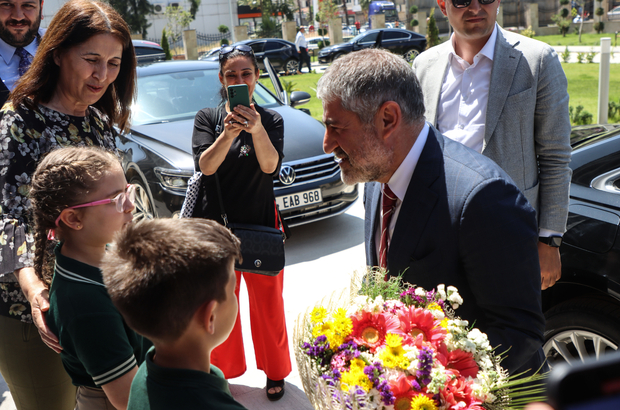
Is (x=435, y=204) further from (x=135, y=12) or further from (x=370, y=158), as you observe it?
(x=135, y=12)

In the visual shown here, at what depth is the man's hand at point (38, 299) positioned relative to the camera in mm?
1793

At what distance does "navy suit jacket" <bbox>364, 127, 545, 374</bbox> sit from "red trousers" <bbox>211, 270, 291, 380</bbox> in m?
1.63

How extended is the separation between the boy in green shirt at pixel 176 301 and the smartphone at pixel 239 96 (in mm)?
1827

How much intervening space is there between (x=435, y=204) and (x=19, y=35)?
8.39 feet

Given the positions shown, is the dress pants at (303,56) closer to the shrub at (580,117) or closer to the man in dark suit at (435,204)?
the shrub at (580,117)

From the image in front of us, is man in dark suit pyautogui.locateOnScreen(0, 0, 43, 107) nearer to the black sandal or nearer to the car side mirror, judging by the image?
the black sandal

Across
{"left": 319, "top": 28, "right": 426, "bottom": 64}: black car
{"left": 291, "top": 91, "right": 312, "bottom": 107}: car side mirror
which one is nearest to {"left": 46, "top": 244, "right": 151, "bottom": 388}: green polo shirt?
{"left": 291, "top": 91, "right": 312, "bottom": 107}: car side mirror

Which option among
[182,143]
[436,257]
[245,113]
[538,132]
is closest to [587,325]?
[538,132]

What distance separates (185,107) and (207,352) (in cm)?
514

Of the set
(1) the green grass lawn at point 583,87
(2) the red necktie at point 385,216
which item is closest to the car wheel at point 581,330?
(2) the red necktie at point 385,216

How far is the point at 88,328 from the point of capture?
160cm

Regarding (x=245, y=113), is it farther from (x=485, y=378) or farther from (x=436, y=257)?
(x=485, y=378)

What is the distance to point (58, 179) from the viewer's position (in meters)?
1.79

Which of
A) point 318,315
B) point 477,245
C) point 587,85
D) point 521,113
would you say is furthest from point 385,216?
point 587,85
